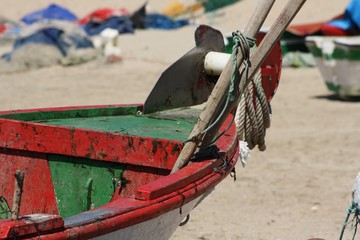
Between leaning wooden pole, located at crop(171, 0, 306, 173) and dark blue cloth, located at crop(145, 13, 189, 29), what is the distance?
45.7 feet

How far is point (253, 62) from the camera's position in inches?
154

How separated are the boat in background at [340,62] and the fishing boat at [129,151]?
593 cm

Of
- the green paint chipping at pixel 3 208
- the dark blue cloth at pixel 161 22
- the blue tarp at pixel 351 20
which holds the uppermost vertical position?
the green paint chipping at pixel 3 208

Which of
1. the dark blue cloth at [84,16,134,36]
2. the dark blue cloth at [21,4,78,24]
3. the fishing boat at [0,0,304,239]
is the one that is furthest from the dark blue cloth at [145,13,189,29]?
the fishing boat at [0,0,304,239]

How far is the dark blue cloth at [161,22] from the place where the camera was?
1792cm

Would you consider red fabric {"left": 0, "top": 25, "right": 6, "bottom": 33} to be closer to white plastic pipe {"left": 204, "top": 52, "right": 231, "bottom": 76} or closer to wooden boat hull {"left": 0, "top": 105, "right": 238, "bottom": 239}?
wooden boat hull {"left": 0, "top": 105, "right": 238, "bottom": 239}

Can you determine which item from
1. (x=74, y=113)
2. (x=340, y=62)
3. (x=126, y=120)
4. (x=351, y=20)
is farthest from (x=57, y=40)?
(x=126, y=120)

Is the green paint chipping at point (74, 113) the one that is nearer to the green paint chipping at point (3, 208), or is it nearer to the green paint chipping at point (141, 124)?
the green paint chipping at point (141, 124)

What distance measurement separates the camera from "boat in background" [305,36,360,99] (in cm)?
1069

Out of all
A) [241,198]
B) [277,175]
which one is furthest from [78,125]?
[277,175]

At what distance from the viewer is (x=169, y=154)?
4102mm

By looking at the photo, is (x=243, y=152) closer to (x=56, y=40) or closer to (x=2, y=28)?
(x=56, y=40)

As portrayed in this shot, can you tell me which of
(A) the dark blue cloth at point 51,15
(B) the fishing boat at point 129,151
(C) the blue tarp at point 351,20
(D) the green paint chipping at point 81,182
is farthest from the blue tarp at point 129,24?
(D) the green paint chipping at point 81,182

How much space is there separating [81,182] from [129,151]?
399 millimetres
